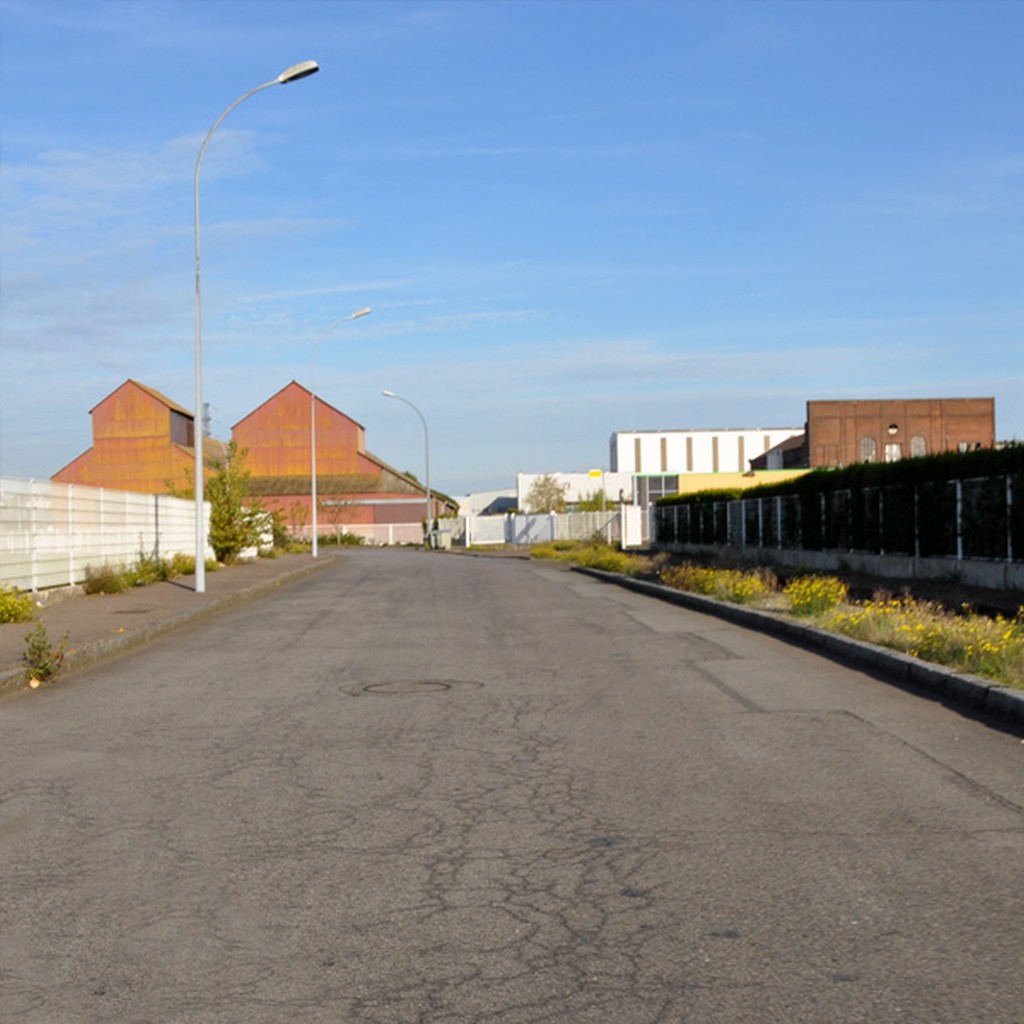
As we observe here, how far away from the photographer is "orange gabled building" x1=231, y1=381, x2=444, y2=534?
96.9 m

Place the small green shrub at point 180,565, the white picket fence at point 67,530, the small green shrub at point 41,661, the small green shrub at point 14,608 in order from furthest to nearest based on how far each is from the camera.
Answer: the small green shrub at point 180,565 → the white picket fence at point 67,530 → the small green shrub at point 14,608 → the small green shrub at point 41,661

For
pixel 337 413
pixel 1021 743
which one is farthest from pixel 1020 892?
pixel 337 413

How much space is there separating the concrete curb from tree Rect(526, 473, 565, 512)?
8749cm

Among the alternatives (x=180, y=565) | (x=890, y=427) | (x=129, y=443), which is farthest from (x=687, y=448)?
(x=180, y=565)

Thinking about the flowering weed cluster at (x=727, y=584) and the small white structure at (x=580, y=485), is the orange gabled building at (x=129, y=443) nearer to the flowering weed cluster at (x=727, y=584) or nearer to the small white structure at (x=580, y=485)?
the small white structure at (x=580, y=485)

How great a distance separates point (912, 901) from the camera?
16.7ft

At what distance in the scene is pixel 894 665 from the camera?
1205 centimetres

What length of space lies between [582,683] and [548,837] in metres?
5.70

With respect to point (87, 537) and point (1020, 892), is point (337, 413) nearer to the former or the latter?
point (87, 537)

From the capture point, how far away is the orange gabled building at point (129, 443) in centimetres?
8894

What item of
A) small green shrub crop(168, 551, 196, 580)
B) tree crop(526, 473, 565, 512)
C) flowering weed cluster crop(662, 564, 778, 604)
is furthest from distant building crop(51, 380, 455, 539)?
flowering weed cluster crop(662, 564, 778, 604)

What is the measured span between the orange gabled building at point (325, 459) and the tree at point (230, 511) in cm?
5244

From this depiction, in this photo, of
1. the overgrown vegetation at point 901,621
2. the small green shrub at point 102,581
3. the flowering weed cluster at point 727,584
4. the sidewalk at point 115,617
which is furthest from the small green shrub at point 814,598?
the small green shrub at point 102,581

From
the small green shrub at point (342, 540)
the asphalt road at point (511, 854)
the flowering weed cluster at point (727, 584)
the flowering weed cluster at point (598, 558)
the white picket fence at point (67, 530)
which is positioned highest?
the white picket fence at point (67, 530)
